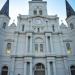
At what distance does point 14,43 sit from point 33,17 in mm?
6681

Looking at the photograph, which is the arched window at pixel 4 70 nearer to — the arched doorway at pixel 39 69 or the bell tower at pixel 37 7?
the arched doorway at pixel 39 69

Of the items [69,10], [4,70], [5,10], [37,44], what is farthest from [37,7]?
[4,70]

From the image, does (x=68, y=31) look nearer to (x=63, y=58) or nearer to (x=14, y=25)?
(x=63, y=58)

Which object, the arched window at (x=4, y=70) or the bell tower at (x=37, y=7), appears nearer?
the arched window at (x=4, y=70)

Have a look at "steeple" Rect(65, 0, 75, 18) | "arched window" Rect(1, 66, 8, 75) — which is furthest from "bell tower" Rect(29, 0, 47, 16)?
"arched window" Rect(1, 66, 8, 75)

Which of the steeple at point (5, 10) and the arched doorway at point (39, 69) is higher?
the steeple at point (5, 10)

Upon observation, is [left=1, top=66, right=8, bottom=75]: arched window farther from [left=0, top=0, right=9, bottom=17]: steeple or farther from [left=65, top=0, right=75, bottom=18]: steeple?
[left=65, top=0, right=75, bottom=18]: steeple

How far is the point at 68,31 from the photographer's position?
24.0 m

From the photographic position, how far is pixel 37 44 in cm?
2294

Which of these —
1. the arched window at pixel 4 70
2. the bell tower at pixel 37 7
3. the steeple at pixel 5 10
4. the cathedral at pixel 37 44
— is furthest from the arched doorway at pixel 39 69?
the steeple at pixel 5 10

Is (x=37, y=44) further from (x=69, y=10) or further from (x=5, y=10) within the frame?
(x=69, y=10)

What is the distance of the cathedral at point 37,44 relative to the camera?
20.5 meters

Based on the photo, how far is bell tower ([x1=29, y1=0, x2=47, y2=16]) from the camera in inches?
1055

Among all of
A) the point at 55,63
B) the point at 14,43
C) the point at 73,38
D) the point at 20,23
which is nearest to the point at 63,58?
the point at 55,63
